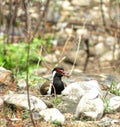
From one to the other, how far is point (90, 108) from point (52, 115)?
1.39 ft

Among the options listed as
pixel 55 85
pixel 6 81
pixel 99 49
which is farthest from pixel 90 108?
pixel 99 49

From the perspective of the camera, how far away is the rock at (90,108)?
547 cm

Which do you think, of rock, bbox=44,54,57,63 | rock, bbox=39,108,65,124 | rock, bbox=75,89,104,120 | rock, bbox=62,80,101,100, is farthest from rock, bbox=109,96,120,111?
rock, bbox=44,54,57,63

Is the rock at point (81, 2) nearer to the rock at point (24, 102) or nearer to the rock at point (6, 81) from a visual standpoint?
the rock at point (6, 81)

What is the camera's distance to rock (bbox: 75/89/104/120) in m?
5.47

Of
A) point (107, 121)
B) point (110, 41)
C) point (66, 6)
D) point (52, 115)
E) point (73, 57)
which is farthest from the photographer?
point (66, 6)

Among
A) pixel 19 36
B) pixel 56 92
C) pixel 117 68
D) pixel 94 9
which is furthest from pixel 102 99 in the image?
pixel 94 9

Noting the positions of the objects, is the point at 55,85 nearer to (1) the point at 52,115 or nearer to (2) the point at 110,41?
(1) the point at 52,115

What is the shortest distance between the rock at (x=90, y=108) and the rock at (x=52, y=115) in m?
0.21

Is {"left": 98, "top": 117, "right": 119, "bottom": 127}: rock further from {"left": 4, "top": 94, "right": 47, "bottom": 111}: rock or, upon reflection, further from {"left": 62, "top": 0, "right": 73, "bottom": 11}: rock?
{"left": 62, "top": 0, "right": 73, "bottom": 11}: rock

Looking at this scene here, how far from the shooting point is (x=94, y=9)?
50.4 feet

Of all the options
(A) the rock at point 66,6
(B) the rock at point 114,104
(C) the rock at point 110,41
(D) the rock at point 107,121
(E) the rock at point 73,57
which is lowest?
(E) the rock at point 73,57

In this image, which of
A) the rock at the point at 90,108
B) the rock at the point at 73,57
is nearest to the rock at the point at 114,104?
the rock at the point at 90,108

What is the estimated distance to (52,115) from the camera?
17.5ft
